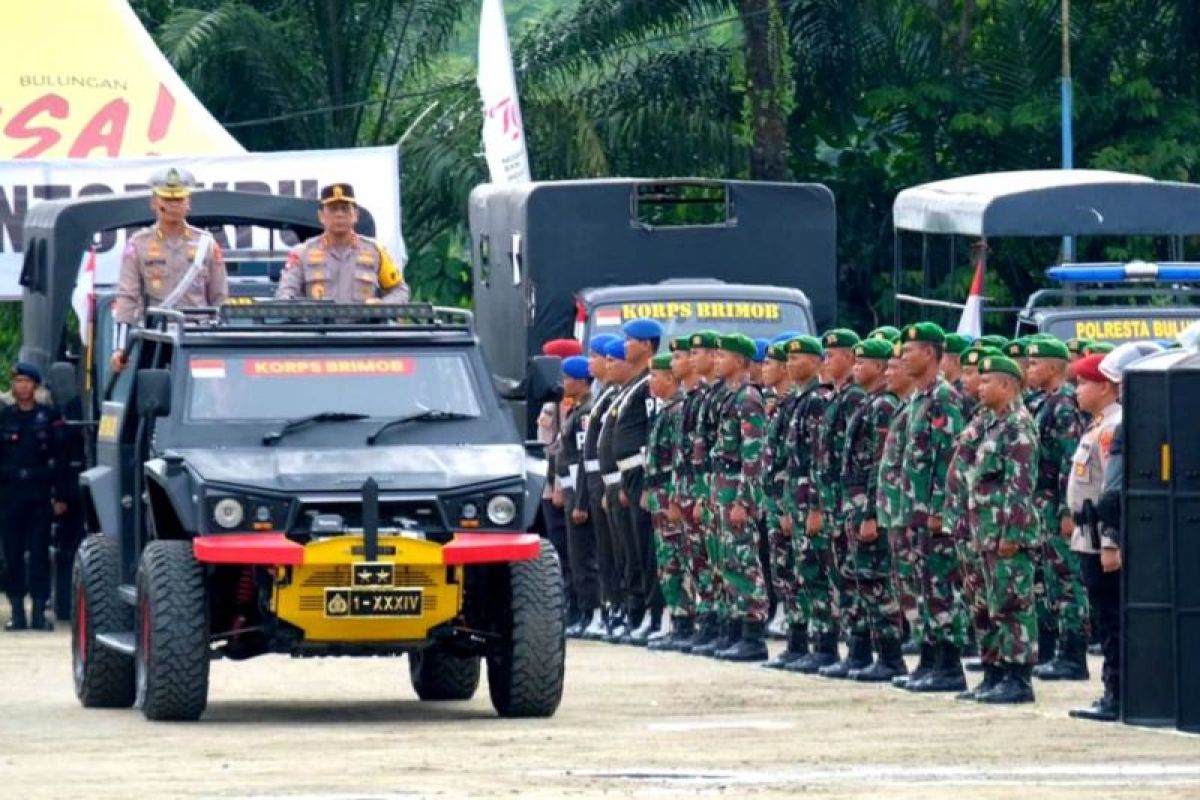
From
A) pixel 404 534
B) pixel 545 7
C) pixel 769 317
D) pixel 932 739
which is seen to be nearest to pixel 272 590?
pixel 404 534

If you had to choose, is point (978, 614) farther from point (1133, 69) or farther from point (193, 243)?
point (1133, 69)

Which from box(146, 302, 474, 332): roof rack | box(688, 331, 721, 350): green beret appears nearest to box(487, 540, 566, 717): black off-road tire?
box(146, 302, 474, 332): roof rack

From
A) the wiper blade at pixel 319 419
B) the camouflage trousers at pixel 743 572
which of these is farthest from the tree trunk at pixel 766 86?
the wiper blade at pixel 319 419

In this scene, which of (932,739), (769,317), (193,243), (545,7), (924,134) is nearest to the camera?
→ (932,739)

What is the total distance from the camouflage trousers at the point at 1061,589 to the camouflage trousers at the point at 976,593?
1043mm

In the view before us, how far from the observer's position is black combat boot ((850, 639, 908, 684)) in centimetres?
1708

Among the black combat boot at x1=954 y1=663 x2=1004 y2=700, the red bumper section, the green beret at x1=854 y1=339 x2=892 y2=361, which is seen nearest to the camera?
the red bumper section

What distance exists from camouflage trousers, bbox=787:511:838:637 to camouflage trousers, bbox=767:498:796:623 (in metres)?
0.14

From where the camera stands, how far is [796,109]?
34.5 metres

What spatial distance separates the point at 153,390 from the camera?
15.2 m

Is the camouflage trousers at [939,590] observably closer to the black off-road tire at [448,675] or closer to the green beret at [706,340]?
the black off-road tire at [448,675]

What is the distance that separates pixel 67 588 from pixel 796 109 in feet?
42.0

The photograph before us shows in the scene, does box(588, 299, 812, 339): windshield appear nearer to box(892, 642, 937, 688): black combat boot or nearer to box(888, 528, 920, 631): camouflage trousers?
box(888, 528, 920, 631): camouflage trousers

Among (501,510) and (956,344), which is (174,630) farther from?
(956,344)
